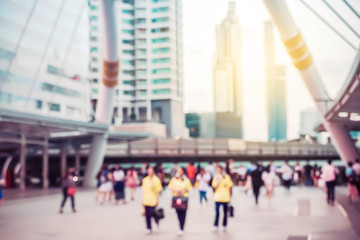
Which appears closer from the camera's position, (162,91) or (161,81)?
(162,91)

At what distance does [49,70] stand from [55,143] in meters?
61.3

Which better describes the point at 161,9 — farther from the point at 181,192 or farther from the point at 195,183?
the point at 181,192

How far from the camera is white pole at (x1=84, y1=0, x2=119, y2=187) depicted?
35344mm

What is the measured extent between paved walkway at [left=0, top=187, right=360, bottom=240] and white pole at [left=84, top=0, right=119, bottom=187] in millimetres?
18274

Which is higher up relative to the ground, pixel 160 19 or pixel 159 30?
pixel 160 19

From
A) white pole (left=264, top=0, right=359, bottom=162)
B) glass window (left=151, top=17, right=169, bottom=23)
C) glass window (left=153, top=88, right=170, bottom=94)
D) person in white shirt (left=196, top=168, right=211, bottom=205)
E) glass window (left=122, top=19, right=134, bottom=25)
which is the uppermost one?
glass window (left=122, top=19, right=134, bottom=25)

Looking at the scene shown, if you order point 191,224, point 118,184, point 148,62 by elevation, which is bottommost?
point 191,224

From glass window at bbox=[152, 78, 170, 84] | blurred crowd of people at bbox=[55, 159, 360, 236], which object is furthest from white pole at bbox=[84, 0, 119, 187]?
glass window at bbox=[152, 78, 170, 84]

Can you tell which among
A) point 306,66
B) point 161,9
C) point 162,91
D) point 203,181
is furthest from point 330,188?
point 161,9

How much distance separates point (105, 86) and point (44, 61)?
58.4 m

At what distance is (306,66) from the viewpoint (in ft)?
102

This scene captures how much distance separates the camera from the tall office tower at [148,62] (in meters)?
110

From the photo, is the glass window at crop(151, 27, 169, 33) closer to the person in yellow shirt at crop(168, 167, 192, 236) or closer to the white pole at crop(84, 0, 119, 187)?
the white pole at crop(84, 0, 119, 187)

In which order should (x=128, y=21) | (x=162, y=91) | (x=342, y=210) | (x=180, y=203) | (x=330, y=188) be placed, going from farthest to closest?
1. (x=128, y=21)
2. (x=162, y=91)
3. (x=330, y=188)
4. (x=342, y=210)
5. (x=180, y=203)
